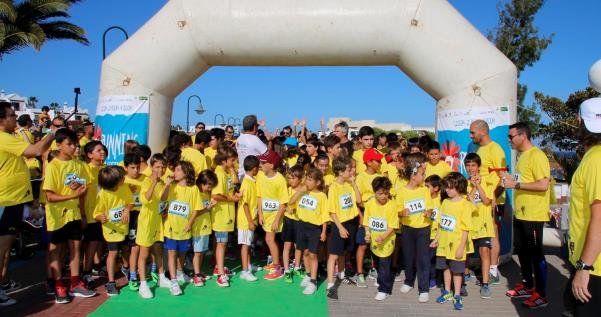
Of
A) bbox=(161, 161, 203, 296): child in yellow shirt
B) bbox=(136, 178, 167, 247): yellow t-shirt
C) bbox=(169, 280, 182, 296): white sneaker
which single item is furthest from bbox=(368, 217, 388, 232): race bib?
bbox=(136, 178, 167, 247): yellow t-shirt

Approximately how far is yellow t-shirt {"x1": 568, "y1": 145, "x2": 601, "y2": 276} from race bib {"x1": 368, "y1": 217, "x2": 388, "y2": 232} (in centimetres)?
224

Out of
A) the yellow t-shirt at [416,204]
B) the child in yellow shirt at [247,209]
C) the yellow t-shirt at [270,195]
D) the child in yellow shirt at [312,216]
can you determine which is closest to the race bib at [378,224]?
the yellow t-shirt at [416,204]

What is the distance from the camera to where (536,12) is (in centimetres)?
1379

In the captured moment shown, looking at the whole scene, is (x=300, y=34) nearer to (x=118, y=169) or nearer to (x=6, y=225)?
(x=118, y=169)

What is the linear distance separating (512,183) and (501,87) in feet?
5.61

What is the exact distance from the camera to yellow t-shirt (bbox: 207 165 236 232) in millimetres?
5406

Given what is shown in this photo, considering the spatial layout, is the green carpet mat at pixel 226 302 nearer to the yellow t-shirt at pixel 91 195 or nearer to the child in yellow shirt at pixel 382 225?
the child in yellow shirt at pixel 382 225

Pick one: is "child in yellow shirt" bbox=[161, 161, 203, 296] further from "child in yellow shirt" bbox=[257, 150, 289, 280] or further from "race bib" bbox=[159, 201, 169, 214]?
"child in yellow shirt" bbox=[257, 150, 289, 280]

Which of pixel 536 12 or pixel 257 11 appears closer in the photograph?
pixel 257 11

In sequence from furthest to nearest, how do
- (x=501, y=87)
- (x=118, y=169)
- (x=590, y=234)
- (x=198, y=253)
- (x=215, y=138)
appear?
(x=215, y=138), (x=501, y=87), (x=198, y=253), (x=118, y=169), (x=590, y=234)

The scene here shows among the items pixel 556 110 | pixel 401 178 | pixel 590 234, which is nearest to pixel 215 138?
pixel 401 178

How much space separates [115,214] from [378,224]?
2729 millimetres

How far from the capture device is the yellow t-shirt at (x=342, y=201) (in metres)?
5.08

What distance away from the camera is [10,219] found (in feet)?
14.7
